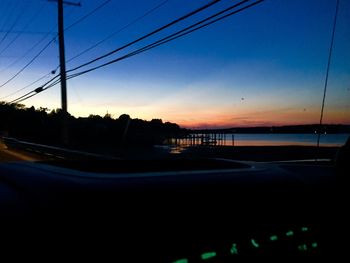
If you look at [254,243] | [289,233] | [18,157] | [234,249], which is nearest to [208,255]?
[234,249]

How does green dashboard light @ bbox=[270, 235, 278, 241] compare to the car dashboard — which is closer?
the car dashboard

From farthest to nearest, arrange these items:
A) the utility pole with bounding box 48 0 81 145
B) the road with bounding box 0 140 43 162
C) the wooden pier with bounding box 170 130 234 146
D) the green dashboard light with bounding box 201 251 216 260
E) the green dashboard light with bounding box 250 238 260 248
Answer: the wooden pier with bounding box 170 130 234 146
the utility pole with bounding box 48 0 81 145
the road with bounding box 0 140 43 162
the green dashboard light with bounding box 250 238 260 248
the green dashboard light with bounding box 201 251 216 260

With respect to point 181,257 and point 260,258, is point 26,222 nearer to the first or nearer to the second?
point 181,257

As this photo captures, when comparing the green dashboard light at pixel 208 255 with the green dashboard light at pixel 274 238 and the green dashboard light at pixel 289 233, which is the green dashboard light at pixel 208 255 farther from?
the green dashboard light at pixel 289 233

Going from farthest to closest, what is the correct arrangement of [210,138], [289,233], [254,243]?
[210,138] < [289,233] < [254,243]

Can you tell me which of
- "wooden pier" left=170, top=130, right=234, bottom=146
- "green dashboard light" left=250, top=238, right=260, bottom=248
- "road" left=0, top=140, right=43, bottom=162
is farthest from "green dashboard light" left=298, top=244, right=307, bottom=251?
"wooden pier" left=170, top=130, right=234, bottom=146

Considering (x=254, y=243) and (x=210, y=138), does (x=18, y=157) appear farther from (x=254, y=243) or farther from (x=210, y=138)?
(x=210, y=138)

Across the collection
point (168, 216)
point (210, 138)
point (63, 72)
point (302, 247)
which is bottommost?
point (210, 138)

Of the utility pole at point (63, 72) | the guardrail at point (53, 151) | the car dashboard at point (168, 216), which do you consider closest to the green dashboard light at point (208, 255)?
the car dashboard at point (168, 216)

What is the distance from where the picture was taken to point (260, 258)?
158cm

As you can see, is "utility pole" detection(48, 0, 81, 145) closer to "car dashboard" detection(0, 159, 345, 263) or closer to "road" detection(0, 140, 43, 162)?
"road" detection(0, 140, 43, 162)

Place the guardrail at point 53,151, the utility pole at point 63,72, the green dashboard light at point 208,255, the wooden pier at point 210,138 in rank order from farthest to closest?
the wooden pier at point 210,138, the utility pole at point 63,72, the guardrail at point 53,151, the green dashboard light at point 208,255

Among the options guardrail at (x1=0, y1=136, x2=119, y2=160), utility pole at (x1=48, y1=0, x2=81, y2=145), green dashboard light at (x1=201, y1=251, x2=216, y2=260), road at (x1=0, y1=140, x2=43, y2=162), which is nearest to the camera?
green dashboard light at (x1=201, y1=251, x2=216, y2=260)

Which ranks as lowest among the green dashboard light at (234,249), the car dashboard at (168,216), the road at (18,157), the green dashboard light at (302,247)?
the road at (18,157)
